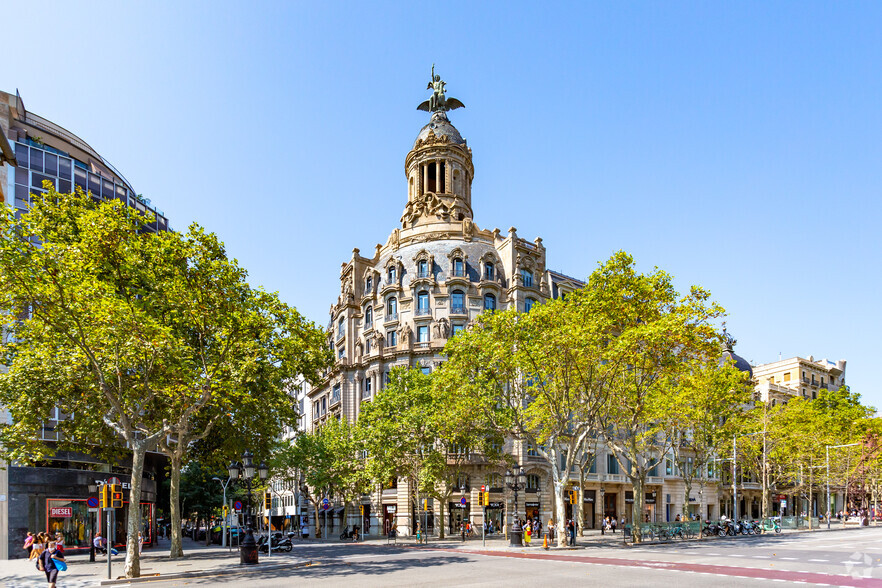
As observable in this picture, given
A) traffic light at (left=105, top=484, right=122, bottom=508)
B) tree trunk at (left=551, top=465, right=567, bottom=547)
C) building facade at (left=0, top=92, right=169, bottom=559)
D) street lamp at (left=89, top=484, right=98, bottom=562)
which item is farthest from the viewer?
tree trunk at (left=551, top=465, right=567, bottom=547)

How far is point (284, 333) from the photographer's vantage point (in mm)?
29344

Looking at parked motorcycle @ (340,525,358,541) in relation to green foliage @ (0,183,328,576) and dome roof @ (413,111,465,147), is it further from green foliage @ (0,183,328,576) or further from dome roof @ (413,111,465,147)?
dome roof @ (413,111,465,147)

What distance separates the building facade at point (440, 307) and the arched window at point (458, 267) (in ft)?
0.33

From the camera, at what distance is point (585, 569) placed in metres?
23.8

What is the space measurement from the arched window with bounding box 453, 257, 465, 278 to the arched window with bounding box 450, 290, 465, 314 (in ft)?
5.44

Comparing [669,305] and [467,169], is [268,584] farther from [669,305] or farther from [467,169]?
[467,169]

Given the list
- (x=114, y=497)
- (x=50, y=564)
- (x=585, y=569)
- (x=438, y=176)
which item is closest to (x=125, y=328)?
(x=114, y=497)

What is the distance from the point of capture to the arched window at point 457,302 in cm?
6184

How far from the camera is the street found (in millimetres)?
20328

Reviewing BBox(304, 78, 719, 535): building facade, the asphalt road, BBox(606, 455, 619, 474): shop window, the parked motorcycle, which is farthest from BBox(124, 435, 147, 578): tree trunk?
BBox(606, 455, 619, 474): shop window

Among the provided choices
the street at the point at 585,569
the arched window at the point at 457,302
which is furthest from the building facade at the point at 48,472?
the arched window at the point at 457,302

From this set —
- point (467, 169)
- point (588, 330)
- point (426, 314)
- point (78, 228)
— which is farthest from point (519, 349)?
point (467, 169)

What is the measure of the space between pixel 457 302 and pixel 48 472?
1411 inches

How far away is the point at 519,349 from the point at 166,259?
18.9 m
